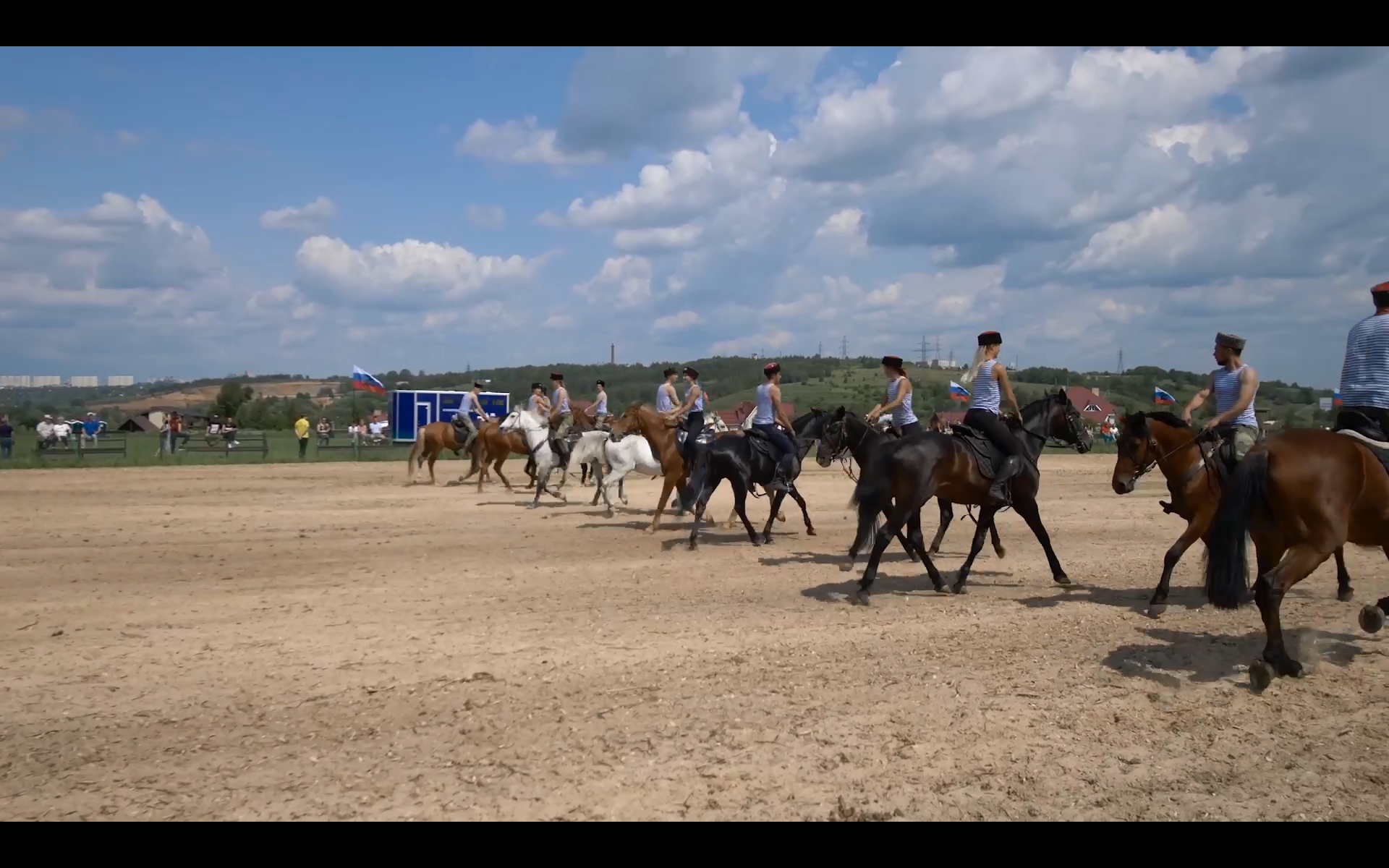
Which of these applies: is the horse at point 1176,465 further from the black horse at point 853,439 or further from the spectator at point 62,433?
the spectator at point 62,433

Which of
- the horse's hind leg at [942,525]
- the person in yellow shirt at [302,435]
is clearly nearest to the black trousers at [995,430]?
the horse's hind leg at [942,525]

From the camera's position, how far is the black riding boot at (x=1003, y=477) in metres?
9.60

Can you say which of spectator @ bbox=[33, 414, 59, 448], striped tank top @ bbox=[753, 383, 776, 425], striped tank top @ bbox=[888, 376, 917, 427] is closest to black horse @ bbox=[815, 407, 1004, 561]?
striped tank top @ bbox=[888, 376, 917, 427]

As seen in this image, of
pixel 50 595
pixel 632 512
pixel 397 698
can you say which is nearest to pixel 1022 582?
pixel 397 698

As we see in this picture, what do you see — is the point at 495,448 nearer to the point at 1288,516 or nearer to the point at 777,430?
the point at 777,430

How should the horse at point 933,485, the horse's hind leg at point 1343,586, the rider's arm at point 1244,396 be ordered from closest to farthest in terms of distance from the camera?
1. the rider's arm at point 1244,396
2. the horse's hind leg at point 1343,586
3. the horse at point 933,485

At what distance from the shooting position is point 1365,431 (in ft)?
22.9

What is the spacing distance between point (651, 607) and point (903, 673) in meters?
3.08

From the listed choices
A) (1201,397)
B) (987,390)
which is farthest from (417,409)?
(1201,397)

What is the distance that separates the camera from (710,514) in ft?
58.6

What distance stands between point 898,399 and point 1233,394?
382 centimetres

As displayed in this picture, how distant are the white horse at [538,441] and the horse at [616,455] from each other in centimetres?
118
